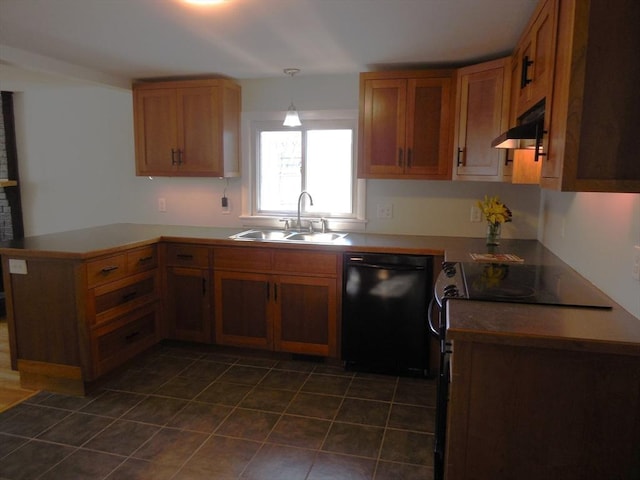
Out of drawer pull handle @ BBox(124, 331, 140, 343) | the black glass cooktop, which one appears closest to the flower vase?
the black glass cooktop

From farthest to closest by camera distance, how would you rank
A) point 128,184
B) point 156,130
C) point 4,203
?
point 4,203 → point 128,184 → point 156,130

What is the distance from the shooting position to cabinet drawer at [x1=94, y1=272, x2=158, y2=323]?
2.90 metres

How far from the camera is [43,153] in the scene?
4.48 metres

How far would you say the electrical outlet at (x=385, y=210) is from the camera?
12.0 feet

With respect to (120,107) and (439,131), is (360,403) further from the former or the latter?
(120,107)

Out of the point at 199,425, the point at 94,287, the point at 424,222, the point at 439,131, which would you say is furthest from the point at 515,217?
the point at 94,287

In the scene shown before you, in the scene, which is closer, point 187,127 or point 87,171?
point 187,127

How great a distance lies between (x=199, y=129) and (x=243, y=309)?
1.45 m

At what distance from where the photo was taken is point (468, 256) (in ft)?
9.08

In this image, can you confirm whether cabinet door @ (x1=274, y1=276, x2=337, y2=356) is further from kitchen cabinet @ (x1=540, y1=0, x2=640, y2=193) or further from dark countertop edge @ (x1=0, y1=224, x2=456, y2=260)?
kitchen cabinet @ (x1=540, y1=0, x2=640, y2=193)

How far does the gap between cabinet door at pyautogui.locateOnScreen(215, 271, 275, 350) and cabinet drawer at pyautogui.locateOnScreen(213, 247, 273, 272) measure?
2.0 inches

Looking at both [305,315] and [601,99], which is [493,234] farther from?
[601,99]

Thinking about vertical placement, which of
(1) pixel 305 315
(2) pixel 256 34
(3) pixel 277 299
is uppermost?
(2) pixel 256 34

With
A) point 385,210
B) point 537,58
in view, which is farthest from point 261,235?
point 537,58
